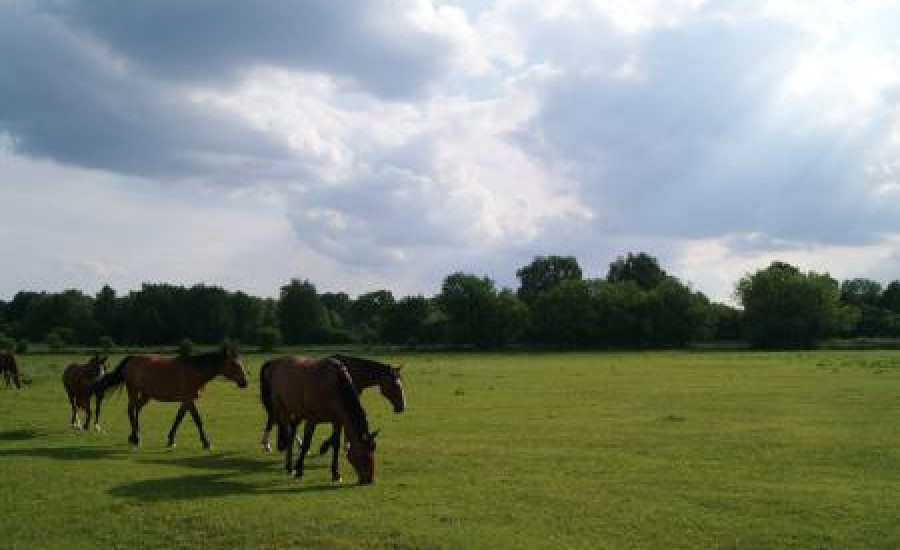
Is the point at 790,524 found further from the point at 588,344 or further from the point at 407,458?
the point at 588,344

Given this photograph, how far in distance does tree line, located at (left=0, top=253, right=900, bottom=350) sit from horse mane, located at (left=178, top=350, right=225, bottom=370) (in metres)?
85.3

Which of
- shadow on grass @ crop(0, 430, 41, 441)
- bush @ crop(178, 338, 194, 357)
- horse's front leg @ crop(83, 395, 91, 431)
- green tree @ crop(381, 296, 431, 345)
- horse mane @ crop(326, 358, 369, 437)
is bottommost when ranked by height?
shadow on grass @ crop(0, 430, 41, 441)

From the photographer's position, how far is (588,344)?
114 m

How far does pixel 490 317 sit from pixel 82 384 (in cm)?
9867

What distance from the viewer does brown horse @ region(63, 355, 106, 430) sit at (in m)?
21.3

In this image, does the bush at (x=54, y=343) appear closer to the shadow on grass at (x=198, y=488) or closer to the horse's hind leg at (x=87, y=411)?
the horse's hind leg at (x=87, y=411)

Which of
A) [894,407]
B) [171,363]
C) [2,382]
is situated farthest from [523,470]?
[2,382]

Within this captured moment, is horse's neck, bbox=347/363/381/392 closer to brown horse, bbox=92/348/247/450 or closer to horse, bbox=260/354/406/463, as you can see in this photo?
horse, bbox=260/354/406/463

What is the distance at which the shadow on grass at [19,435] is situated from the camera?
19.1m

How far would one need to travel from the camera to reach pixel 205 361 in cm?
1862

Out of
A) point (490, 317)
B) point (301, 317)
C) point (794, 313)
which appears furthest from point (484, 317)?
point (794, 313)

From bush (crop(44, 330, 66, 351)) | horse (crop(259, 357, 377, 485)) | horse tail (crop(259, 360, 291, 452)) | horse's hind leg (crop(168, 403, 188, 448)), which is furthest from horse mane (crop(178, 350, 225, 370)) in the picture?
bush (crop(44, 330, 66, 351))

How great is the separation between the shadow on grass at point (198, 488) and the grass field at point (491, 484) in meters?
0.05

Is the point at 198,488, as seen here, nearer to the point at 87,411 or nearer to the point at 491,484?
the point at 491,484
